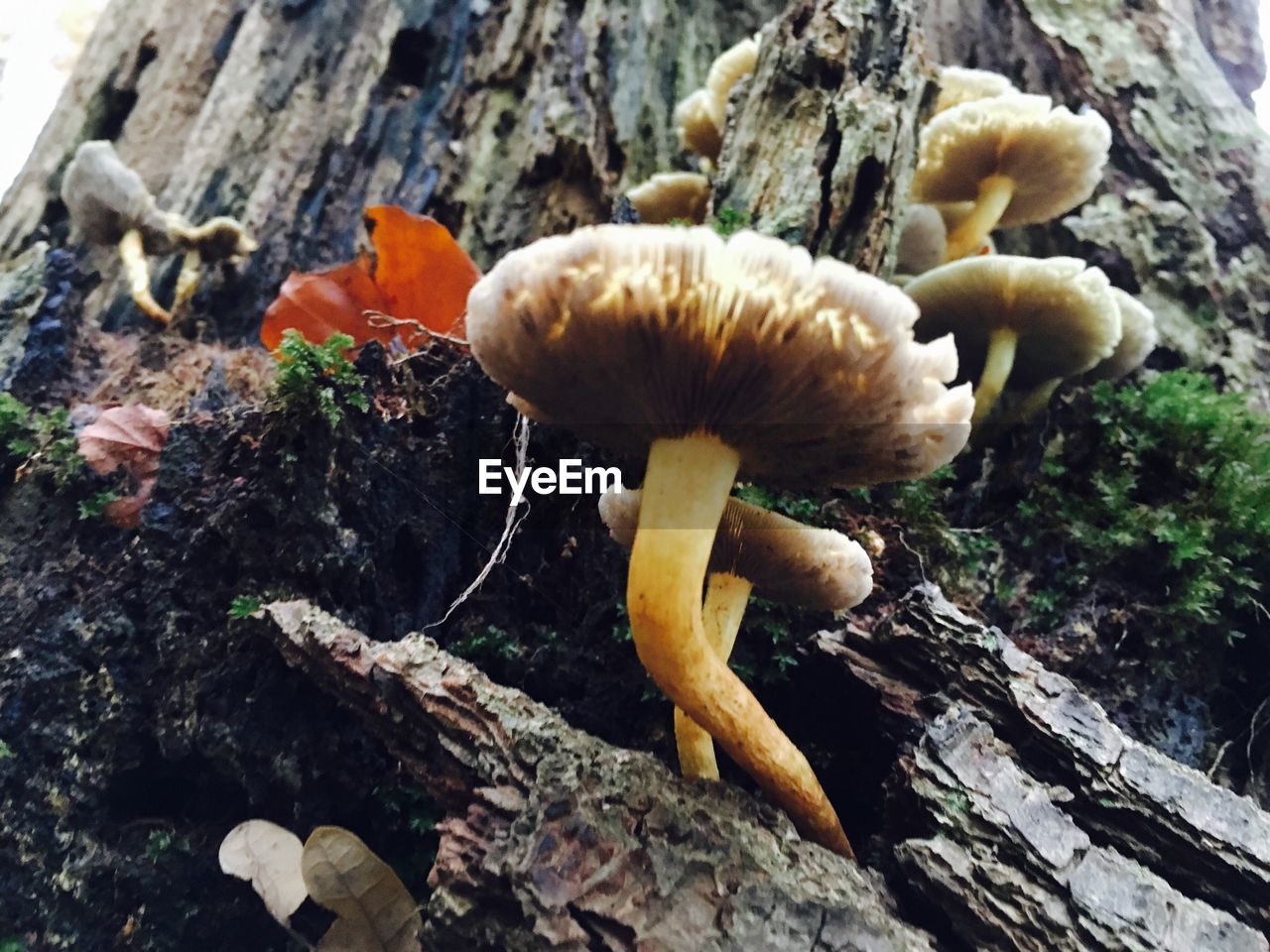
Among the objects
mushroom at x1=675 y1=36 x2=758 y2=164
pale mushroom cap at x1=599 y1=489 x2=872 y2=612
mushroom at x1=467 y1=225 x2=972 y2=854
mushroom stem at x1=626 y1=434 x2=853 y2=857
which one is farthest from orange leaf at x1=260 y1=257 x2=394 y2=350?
mushroom at x1=675 y1=36 x2=758 y2=164

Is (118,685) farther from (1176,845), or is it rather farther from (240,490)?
(1176,845)

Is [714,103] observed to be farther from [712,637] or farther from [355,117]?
[712,637]

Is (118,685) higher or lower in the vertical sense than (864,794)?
lower

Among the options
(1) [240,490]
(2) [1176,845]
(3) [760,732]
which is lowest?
(1) [240,490]

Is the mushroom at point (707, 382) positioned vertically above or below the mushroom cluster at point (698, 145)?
below

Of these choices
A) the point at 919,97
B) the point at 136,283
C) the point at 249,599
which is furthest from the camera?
the point at 136,283

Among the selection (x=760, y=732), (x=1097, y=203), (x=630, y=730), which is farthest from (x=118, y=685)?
(x=1097, y=203)

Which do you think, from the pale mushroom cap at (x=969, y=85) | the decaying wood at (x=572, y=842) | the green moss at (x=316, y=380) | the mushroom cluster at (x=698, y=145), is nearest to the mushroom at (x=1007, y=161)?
the pale mushroom cap at (x=969, y=85)

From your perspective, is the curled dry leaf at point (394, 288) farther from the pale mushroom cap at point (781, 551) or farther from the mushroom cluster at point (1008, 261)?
the mushroom cluster at point (1008, 261)
